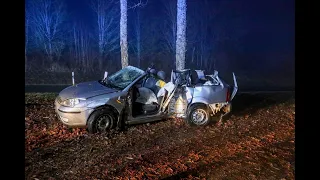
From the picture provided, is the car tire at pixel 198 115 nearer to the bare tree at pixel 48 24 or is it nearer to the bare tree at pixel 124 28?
the bare tree at pixel 124 28

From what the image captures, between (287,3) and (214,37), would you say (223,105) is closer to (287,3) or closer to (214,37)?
(214,37)

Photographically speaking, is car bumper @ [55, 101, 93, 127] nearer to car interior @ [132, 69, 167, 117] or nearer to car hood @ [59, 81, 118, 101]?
car hood @ [59, 81, 118, 101]

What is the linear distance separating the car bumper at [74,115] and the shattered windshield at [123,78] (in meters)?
1.13

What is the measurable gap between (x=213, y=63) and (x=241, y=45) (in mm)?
6767

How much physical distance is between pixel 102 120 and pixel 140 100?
1.28 metres

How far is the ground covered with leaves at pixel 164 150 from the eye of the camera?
5.10m

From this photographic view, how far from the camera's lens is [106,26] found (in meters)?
29.9

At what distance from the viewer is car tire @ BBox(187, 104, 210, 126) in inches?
316

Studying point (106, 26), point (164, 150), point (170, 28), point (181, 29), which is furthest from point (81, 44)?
point (164, 150)

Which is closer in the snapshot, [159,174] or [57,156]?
[159,174]
